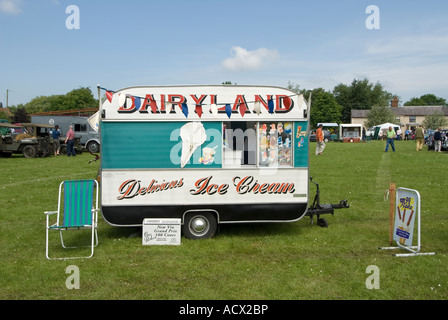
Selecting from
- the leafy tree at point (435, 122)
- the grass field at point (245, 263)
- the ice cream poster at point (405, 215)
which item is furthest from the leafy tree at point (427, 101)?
the ice cream poster at point (405, 215)

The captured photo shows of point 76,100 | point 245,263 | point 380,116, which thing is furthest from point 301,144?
point 76,100

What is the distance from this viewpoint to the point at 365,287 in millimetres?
4961

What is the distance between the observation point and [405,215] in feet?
20.9

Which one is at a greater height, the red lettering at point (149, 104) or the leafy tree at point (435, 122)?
the leafy tree at point (435, 122)

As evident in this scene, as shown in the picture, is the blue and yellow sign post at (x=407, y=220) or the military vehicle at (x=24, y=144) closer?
the blue and yellow sign post at (x=407, y=220)

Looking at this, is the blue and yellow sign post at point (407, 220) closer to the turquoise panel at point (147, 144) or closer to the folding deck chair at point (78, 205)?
the turquoise panel at point (147, 144)

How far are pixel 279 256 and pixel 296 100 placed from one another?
8.52 feet

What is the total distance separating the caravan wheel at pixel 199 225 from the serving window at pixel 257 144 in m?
0.93

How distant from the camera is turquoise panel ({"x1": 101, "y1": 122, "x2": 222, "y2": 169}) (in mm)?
6730

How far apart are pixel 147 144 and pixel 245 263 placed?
8.26ft

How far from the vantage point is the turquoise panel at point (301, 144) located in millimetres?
6977

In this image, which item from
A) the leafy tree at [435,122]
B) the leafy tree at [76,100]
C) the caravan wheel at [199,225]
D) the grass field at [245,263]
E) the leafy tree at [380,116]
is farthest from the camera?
the leafy tree at [76,100]

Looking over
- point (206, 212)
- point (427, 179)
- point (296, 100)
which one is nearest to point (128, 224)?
point (206, 212)
